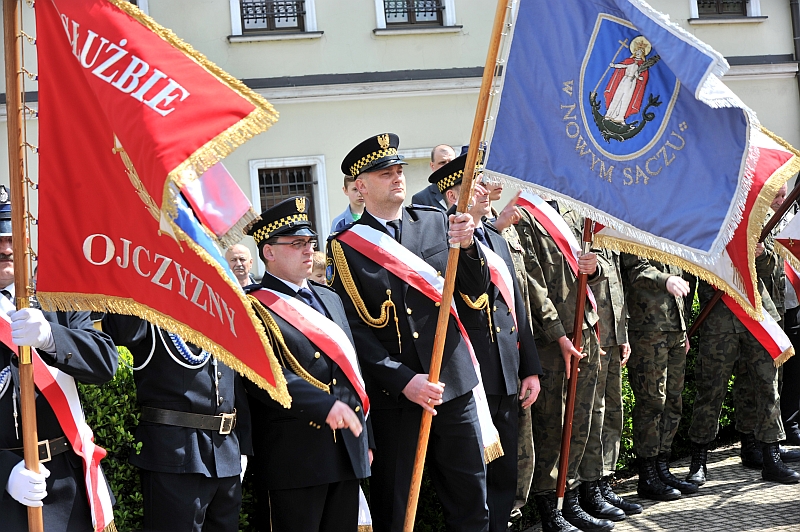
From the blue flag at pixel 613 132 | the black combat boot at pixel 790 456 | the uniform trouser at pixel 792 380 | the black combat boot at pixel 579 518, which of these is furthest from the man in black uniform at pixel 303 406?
the uniform trouser at pixel 792 380

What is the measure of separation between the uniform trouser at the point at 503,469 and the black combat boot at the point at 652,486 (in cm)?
157

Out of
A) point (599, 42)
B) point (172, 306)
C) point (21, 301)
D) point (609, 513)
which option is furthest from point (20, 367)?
point (609, 513)

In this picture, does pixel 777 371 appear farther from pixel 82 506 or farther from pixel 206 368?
pixel 82 506

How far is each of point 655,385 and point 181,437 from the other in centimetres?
349

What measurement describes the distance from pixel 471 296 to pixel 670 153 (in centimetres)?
123

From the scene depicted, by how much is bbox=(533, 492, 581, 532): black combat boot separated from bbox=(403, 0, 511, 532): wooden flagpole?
56.9 inches

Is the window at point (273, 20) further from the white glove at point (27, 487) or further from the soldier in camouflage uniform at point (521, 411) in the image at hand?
the white glove at point (27, 487)

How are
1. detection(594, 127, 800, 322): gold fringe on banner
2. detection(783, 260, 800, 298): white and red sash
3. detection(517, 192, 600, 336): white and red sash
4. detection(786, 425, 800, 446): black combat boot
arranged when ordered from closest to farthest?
1. detection(594, 127, 800, 322): gold fringe on banner
2. detection(517, 192, 600, 336): white and red sash
3. detection(783, 260, 800, 298): white and red sash
4. detection(786, 425, 800, 446): black combat boot

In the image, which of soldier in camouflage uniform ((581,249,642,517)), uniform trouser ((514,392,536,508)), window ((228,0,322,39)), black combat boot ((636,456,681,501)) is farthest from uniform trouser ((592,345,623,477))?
window ((228,0,322,39))

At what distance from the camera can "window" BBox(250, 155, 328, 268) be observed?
50.0ft

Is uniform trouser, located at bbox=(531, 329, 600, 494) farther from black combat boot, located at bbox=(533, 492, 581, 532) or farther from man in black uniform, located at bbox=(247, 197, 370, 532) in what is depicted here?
man in black uniform, located at bbox=(247, 197, 370, 532)

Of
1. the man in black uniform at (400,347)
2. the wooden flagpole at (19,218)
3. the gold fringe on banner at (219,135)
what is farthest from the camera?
the man in black uniform at (400,347)

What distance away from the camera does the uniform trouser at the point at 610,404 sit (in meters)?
6.29

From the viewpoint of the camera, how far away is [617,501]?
6.45m
